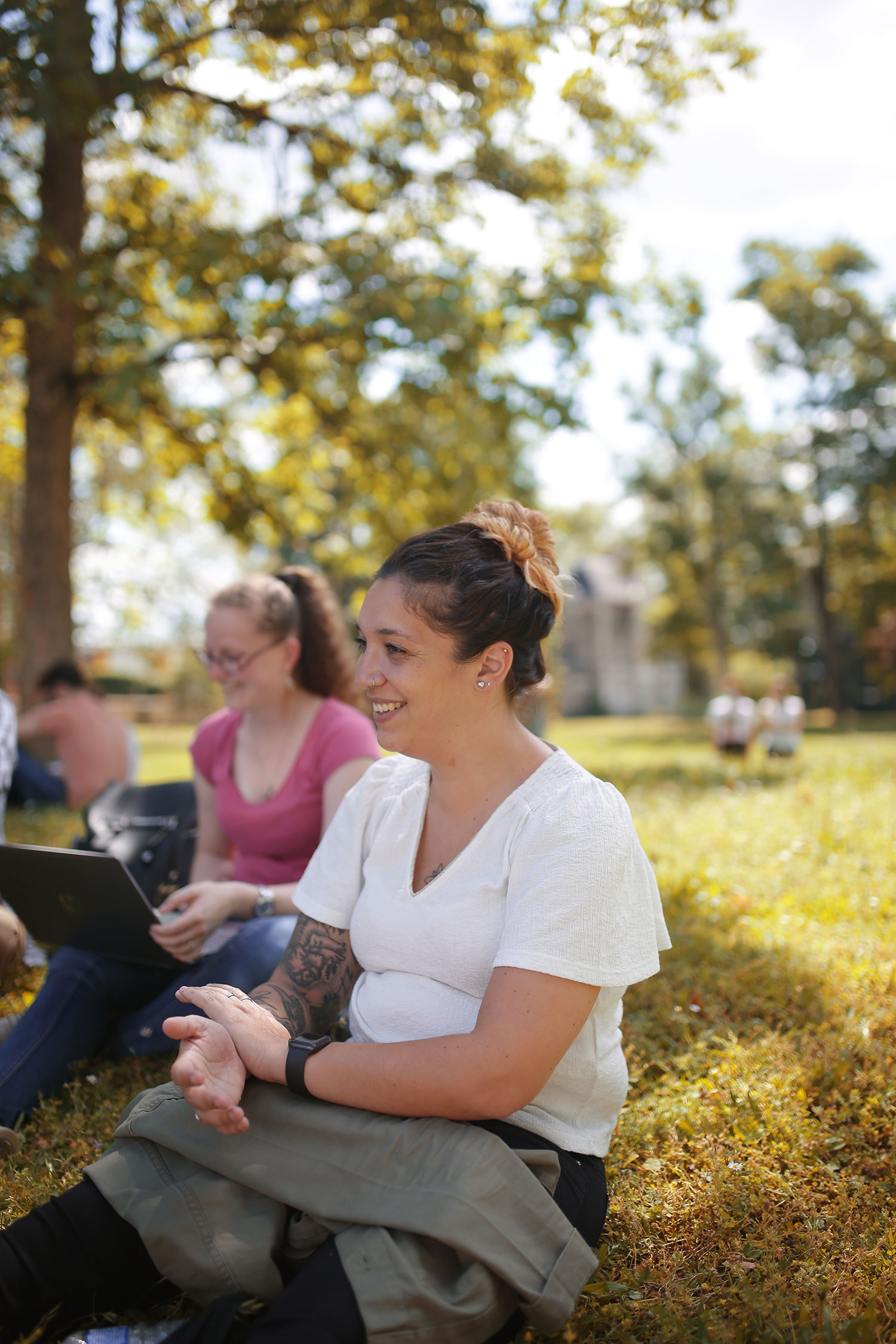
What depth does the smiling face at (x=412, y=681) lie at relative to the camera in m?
2.27

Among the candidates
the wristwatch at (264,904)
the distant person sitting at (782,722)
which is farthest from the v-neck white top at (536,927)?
the distant person sitting at (782,722)

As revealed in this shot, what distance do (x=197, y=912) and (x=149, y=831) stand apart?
1306 millimetres

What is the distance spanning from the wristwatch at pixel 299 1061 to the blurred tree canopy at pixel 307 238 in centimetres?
675

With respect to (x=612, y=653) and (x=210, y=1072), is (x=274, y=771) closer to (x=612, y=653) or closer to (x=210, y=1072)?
(x=210, y=1072)

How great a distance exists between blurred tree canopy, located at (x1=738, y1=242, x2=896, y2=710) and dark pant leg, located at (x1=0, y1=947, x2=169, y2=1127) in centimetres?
3005

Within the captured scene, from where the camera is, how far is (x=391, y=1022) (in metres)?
2.18

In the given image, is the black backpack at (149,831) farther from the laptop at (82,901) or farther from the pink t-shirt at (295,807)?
the laptop at (82,901)

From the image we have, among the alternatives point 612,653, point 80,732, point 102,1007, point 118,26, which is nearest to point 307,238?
point 118,26

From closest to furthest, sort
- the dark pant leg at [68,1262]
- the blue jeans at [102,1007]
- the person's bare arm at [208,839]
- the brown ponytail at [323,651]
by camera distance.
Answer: the dark pant leg at [68,1262], the blue jeans at [102,1007], the brown ponytail at [323,651], the person's bare arm at [208,839]

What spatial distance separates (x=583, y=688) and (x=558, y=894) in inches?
1895

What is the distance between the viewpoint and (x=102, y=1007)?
10.7 feet

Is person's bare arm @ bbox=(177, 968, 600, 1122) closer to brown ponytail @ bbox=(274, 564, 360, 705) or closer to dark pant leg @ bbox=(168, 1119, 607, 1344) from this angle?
dark pant leg @ bbox=(168, 1119, 607, 1344)

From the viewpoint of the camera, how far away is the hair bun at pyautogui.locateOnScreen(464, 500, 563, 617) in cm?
227

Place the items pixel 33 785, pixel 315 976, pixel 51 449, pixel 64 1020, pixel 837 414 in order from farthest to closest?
pixel 837 414 → pixel 51 449 → pixel 33 785 → pixel 64 1020 → pixel 315 976
